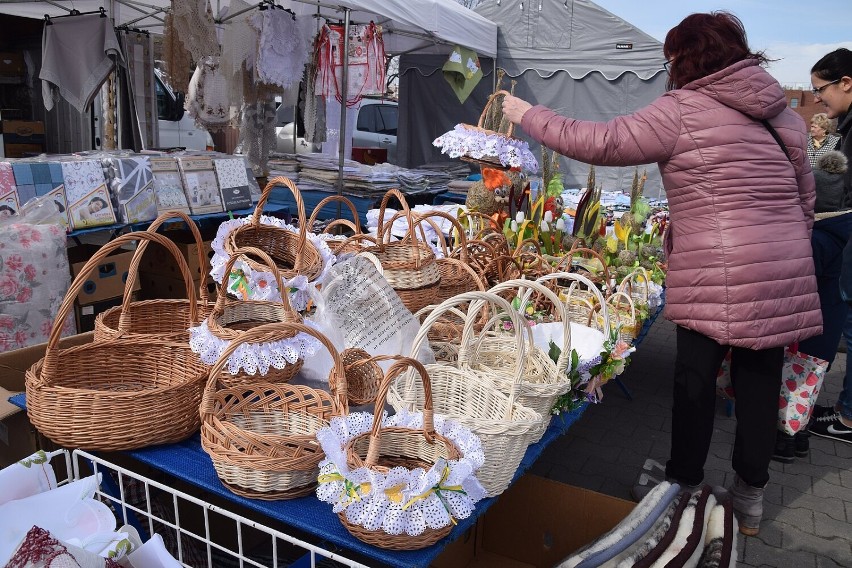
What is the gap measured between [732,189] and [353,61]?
452 cm

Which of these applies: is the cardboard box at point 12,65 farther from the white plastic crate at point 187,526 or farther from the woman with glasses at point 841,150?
the woman with glasses at point 841,150

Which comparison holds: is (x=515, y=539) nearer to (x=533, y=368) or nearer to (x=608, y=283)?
(x=533, y=368)

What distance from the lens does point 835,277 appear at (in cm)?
324

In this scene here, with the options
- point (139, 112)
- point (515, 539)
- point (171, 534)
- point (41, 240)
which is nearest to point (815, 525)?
point (515, 539)

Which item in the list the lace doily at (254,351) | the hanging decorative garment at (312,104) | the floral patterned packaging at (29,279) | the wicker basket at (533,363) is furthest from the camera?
the hanging decorative garment at (312,104)

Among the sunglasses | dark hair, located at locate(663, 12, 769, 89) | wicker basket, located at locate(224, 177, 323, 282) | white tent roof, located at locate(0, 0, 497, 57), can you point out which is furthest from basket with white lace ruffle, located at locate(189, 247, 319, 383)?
white tent roof, located at locate(0, 0, 497, 57)

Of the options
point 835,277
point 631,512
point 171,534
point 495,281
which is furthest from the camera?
point 835,277

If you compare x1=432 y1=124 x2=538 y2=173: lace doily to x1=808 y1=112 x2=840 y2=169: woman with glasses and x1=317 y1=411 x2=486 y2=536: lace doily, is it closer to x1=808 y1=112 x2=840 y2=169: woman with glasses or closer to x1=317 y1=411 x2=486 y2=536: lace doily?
x1=317 y1=411 x2=486 y2=536: lace doily

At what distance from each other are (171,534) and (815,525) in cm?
238

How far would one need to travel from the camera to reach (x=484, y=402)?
67.4 inches

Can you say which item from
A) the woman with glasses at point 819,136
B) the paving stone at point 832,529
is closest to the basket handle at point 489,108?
the paving stone at point 832,529

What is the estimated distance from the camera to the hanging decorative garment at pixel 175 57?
5.06 meters

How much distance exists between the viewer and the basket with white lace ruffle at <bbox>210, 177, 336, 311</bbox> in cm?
204

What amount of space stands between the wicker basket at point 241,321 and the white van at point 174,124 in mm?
6825
